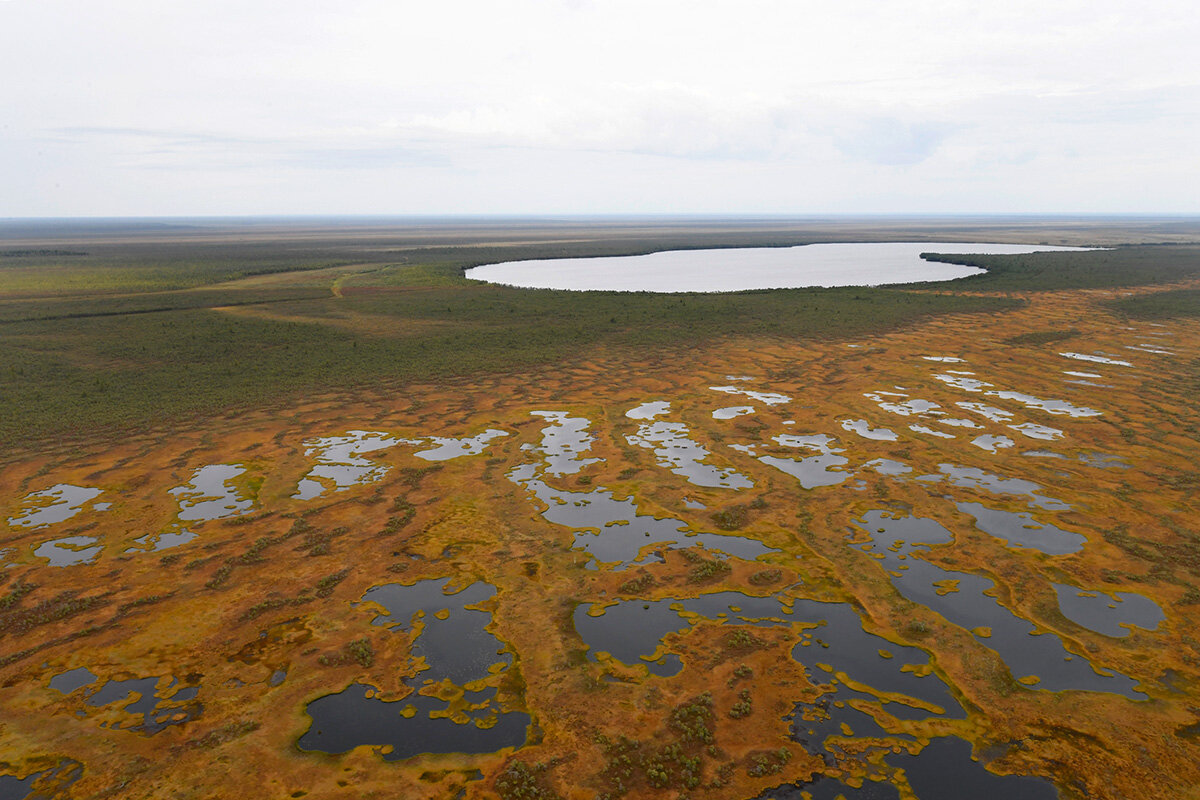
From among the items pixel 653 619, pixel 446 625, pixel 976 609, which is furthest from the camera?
pixel 976 609

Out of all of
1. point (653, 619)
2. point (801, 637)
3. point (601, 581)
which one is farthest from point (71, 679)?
point (801, 637)

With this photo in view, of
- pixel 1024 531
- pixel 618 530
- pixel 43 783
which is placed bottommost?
pixel 43 783

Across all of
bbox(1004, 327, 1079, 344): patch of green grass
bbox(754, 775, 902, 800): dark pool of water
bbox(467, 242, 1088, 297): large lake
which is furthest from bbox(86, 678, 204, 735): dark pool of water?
bbox(467, 242, 1088, 297): large lake

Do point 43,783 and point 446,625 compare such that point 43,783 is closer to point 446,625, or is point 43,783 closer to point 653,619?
point 446,625

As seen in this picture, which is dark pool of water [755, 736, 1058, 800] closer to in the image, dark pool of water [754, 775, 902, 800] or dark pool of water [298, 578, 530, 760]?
dark pool of water [754, 775, 902, 800]

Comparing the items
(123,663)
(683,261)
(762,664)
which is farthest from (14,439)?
(683,261)

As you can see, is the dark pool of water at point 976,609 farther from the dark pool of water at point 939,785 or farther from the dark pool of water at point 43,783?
the dark pool of water at point 43,783

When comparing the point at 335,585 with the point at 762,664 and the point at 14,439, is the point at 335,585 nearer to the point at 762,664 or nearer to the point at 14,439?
the point at 762,664
